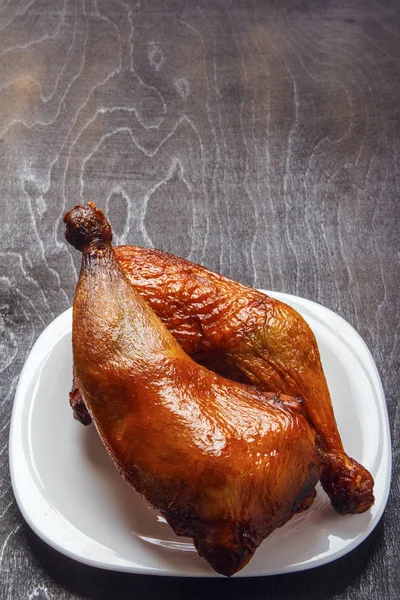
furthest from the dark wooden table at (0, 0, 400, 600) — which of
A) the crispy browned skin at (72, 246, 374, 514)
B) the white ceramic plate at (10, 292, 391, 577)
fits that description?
the crispy browned skin at (72, 246, 374, 514)

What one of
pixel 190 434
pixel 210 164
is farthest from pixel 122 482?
pixel 210 164

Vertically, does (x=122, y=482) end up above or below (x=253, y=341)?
below

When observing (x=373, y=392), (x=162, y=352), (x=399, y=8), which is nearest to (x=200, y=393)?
(x=162, y=352)

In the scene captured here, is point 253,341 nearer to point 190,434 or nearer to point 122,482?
point 190,434

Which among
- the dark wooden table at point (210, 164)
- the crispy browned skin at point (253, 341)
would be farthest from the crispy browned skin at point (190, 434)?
the dark wooden table at point (210, 164)

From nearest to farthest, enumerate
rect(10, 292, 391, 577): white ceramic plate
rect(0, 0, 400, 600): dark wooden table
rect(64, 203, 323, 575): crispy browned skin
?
rect(64, 203, 323, 575): crispy browned skin
rect(10, 292, 391, 577): white ceramic plate
rect(0, 0, 400, 600): dark wooden table

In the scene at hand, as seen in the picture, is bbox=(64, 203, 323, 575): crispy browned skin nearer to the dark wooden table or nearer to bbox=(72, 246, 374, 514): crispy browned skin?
bbox=(72, 246, 374, 514): crispy browned skin

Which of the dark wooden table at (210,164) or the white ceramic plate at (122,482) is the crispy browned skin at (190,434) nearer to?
the white ceramic plate at (122,482)
